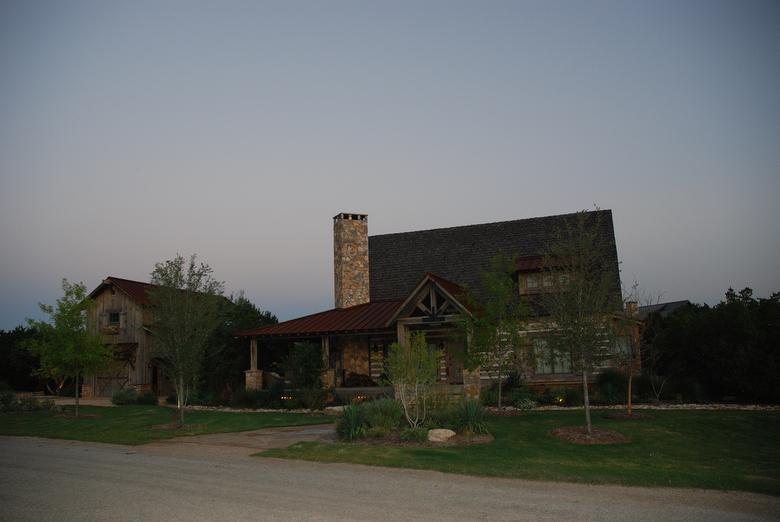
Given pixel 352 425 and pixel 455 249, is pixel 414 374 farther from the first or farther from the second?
pixel 455 249

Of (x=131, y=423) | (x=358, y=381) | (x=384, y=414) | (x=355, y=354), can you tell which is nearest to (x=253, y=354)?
(x=355, y=354)

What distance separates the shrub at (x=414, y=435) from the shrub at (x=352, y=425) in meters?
1.11

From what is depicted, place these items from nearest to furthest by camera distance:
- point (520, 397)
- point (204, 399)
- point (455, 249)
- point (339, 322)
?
1. point (520, 397)
2. point (339, 322)
3. point (204, 399)
4. point (455, 249)

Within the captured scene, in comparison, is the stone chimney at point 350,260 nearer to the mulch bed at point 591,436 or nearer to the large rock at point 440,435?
the large rock at point 440,435

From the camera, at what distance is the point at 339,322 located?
92.3 ft

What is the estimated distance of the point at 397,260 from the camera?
33.6m

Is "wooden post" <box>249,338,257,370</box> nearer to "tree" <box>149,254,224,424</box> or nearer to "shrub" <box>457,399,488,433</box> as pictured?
"tree" <box>149,254,224,424</box>

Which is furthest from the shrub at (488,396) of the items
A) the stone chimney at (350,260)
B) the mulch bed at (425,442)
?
the stone chimney at (350,260)

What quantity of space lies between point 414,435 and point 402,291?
1657cm

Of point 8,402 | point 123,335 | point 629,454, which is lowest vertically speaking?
point 629,454

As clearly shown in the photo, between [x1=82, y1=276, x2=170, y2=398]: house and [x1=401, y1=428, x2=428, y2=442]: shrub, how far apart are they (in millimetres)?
22018

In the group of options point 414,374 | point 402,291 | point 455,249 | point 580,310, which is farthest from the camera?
point 455,249

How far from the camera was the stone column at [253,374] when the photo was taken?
93.6 feet

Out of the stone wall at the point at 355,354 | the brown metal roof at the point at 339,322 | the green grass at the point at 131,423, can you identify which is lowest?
the green grass at the point at 131,423
